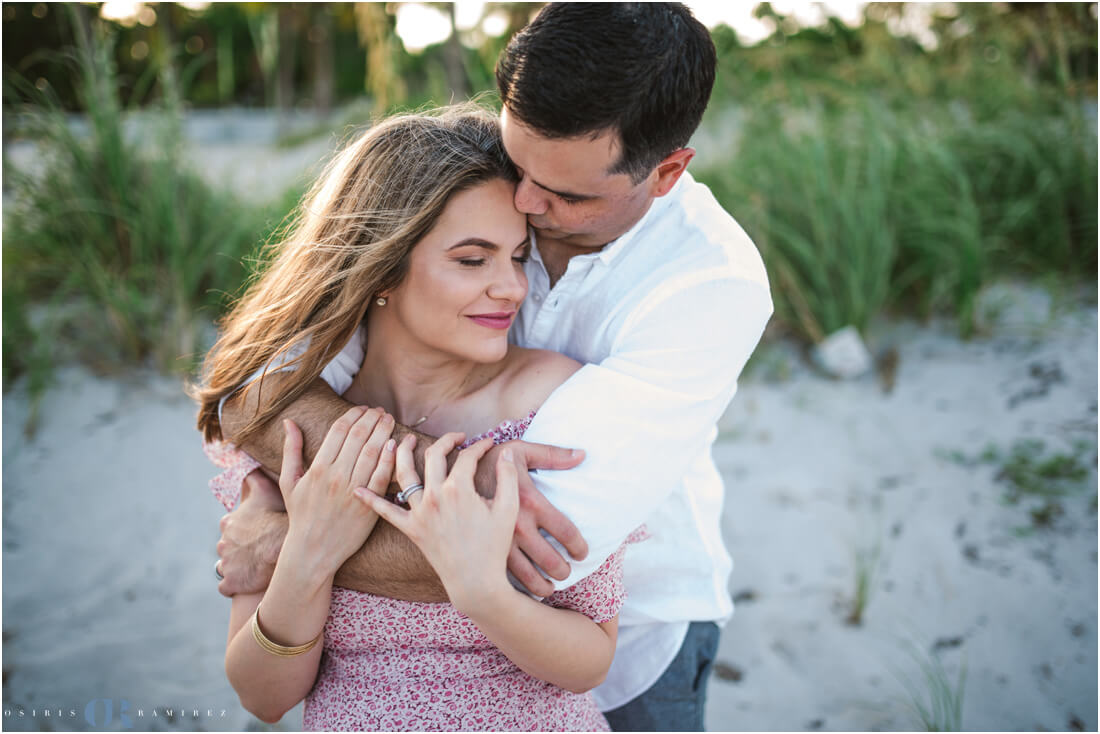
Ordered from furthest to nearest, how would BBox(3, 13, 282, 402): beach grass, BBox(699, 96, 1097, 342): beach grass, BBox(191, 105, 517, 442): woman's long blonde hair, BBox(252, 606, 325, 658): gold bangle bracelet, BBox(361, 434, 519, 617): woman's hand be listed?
BBox(699, 96, 1097, 342): beach grass
BBox(3, 13, 282, 402): beach grass
BBox(191, 105, 517, 442): woman's long blonde hair
BBox(252, 606, 325, 658): gold bangle bracelet
BBox(361, 434, 519, 617): woman's hand

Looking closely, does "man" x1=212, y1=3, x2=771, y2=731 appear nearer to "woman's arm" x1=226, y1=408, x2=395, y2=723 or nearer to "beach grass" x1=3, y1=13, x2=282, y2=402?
"woman's arm" x1=226, y1=408, x2=395, y2=723

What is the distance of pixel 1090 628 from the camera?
10.2 ft

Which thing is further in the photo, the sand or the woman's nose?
the sand

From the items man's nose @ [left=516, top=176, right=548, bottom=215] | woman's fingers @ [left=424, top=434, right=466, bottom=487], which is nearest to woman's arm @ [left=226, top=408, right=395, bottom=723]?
woman's fingers @ [left=424, top=434, right=466, bottom=487]

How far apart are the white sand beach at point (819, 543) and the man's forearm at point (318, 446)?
1.70 meters

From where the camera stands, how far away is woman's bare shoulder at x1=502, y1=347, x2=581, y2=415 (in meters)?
1.79

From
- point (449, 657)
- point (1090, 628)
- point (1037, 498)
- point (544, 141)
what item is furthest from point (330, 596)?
point (1037, 498)

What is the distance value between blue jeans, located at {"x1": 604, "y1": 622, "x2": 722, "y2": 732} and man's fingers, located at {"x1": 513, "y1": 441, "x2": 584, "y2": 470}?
0.84 meters

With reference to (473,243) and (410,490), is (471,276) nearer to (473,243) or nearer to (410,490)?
(473,243)

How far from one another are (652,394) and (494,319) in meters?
0.48

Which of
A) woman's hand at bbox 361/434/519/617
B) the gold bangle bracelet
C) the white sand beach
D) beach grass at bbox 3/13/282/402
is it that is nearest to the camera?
woman's hand at bbox 361/434/519/617

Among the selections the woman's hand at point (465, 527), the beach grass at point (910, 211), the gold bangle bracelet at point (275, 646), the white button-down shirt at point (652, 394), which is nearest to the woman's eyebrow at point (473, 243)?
the white button-down shirt at point (652, 394)

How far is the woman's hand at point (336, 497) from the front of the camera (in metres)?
1.56

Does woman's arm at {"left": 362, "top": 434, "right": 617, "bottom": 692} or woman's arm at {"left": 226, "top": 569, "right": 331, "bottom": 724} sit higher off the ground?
woman's arm at {"left": 362, "top": 434, "right": 617, "bottom": 692}
